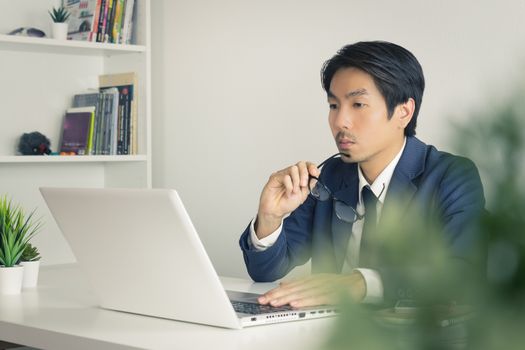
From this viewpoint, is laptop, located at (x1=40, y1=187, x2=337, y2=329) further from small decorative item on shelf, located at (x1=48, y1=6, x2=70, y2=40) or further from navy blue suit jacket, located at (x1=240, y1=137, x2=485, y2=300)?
small decorative item on shelf, located at (x1=48, y1=6, x2=70, y2=40)

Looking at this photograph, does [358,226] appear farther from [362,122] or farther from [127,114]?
[127,114]

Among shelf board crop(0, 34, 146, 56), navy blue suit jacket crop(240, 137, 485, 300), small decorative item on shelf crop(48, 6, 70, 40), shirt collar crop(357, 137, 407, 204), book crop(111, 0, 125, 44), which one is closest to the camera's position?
navy blue suit jacket crop(240, 137, 485, 300)

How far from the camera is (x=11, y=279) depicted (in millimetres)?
2035

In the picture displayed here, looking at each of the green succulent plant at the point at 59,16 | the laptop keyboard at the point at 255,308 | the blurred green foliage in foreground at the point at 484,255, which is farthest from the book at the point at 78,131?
the blurred green foliage in foreground at the point at 484,255

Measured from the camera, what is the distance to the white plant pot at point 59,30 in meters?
3.63

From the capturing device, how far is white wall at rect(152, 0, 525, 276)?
3023 millimetres

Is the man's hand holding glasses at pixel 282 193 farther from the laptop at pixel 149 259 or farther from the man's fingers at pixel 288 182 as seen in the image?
the laptop at pixel 149 259

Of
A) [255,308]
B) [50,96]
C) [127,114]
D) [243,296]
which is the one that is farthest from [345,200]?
[50,96]

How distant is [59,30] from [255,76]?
85 cm

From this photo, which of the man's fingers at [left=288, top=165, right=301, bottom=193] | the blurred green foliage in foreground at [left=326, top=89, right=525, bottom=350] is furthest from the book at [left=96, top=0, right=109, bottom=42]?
the blurred green foliage in foreground at [left=326, top=89, right=525, bottom=350]

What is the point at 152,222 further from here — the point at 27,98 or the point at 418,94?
the point at 27,98

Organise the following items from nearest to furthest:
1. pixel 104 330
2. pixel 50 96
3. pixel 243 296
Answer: pixel 104 330
pixel 243 296
pixel 50 96

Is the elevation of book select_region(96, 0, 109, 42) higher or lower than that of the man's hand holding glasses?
higher

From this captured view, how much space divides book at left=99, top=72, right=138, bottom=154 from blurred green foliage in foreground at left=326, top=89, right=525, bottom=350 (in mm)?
3633
